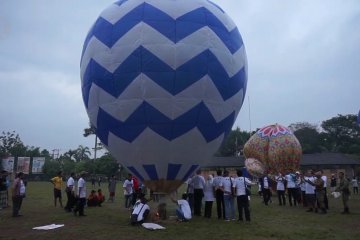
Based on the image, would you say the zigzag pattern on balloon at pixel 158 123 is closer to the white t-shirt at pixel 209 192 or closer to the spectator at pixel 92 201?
the white t-shirt at pixel 209 192

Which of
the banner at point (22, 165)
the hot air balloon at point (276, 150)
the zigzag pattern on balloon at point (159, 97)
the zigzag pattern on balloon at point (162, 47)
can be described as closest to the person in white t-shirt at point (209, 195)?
the zigzag pattern on balloon at point (159, 97)

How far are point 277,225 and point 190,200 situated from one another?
3.20 metres

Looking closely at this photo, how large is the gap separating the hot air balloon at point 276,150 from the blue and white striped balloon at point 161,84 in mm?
14851

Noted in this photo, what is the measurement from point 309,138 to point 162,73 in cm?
7543

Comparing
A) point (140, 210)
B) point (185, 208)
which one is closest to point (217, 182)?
point (185, 208)

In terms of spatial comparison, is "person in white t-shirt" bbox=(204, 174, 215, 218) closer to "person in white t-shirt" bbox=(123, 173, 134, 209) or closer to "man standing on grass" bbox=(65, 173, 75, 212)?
"person in white t-shirt" bbox=(123, 173, 134, 209)

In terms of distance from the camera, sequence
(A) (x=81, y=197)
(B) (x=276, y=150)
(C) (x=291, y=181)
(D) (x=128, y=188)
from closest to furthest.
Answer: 1. (A) (x=81, y=197)
2. (D) (x=128, y=188)
3. (C) (x=291, y=181)
4. (B) (x=276, y=150)

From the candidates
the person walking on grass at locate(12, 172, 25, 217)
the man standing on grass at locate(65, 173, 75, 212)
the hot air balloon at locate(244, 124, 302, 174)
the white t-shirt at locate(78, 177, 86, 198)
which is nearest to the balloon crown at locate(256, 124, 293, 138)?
the hot air balloon at locate(244, 124, 302, 174)

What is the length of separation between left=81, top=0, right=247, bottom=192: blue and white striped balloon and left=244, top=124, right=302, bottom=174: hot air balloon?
14.9m

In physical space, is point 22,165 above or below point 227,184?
above

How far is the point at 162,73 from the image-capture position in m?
9.49

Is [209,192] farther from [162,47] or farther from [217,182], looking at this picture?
[162,47]

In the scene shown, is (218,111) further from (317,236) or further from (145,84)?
(317,236)

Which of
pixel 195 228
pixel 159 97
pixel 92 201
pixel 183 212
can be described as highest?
pixel 159 97
